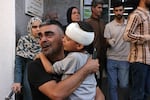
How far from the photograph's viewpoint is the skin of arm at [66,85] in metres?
2.13

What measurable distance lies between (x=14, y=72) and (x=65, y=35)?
2.67 metres

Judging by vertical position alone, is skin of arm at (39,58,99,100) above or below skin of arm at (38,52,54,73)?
below

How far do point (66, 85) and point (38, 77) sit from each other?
25 centimetres

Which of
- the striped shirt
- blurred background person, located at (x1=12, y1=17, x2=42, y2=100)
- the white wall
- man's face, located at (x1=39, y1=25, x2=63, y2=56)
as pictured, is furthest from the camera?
the white wall

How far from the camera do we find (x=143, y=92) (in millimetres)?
4043

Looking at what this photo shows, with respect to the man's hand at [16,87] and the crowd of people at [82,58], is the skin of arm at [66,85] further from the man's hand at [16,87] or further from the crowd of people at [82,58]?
the man's hand at [16,87]

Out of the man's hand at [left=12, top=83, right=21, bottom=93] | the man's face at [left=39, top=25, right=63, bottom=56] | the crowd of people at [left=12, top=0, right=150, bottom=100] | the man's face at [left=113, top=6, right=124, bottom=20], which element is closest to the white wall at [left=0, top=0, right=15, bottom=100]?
the crowd of people at [left=12, top=0, right=150, bottom=100]

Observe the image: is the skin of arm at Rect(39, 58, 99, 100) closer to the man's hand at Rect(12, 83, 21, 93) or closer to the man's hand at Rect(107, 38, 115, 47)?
the man's hand at Rect(12, 83, 21, 93)

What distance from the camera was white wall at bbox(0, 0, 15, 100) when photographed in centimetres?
490

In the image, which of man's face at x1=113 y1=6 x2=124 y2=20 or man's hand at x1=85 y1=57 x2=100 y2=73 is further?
man's face at x1=113 y1=6 x2=124 y2=20

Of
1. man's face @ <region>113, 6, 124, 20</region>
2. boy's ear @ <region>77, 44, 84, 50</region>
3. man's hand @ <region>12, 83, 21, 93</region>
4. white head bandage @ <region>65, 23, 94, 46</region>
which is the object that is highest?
man's face @ <region>113, 6, 124, 20</region>

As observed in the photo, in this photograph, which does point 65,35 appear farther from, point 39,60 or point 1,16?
point 1,16

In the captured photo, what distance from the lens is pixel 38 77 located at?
2.30 metres

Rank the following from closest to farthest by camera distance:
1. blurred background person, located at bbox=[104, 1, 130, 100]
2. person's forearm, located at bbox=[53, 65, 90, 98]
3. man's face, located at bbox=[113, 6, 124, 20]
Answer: person's forearm, located at bbox=[53, 65, 90, 98] < blurred background person, located at bbox=[104, 1, 130, 100] < man's face, located at bbox=[113, 6, 124, 20]
